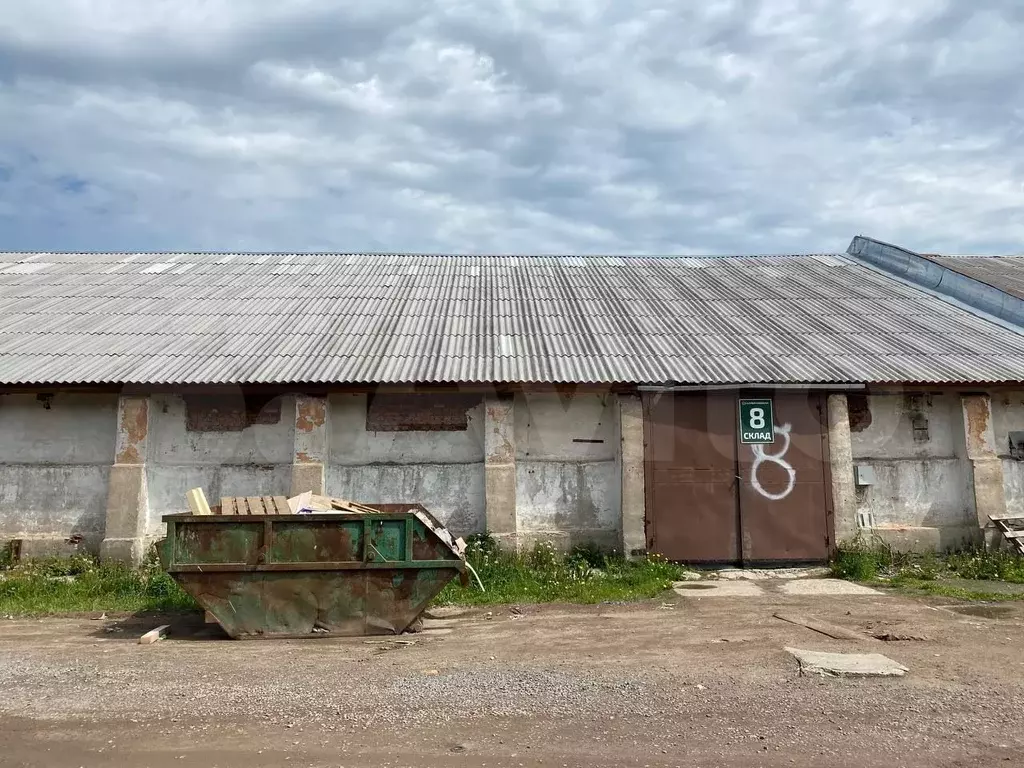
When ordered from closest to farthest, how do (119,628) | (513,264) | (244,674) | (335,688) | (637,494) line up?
(335,688)
(244,674)
(119,628)
(637,494)
(513,264)

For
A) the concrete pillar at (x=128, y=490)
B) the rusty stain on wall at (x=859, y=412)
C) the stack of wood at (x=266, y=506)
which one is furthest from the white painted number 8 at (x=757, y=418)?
the concrete pillar at (x=128, y=490)

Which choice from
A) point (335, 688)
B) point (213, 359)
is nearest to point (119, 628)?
point (335, 688)

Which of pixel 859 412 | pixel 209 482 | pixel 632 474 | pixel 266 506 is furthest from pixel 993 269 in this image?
pixel 209 482

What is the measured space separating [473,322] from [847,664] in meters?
8.54

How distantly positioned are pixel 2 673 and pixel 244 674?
6.74ft

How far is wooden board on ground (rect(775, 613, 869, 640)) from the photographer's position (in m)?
6.43

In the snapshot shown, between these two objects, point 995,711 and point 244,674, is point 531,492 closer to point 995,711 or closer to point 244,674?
point 244,674

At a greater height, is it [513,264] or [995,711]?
[513,264]

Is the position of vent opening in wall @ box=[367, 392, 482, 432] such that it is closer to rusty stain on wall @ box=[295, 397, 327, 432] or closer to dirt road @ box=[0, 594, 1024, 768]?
rusty stain on wall @ box=[295, 397, 327, 432]

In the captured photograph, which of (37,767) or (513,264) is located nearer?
(37,767)

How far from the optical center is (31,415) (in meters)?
10.3

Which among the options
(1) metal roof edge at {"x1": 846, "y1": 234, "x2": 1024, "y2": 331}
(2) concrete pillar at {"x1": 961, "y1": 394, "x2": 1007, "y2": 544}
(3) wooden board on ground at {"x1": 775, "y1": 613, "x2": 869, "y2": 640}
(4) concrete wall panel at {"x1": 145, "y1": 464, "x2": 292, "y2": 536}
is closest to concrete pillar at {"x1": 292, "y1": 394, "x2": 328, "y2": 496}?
(4) concrete wall panel at {"x1": 145, "y1": 464, "x2": 292, "y2": 536}

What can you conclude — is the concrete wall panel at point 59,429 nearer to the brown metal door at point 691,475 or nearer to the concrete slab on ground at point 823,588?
the brown metal door at point 691,475

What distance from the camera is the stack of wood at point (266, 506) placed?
7125 mm
